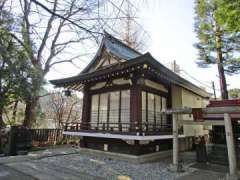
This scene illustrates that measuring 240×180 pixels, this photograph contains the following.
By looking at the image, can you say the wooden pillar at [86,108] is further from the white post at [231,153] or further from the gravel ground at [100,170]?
the white post at [231,153]

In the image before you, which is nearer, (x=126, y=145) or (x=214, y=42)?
(x=126, y=145)

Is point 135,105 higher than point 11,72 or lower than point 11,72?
lower

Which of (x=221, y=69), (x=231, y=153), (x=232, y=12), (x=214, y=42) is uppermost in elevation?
(x=214, y=42)

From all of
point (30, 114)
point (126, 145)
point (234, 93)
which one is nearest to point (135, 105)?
point (126, 145)

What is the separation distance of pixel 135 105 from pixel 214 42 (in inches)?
487

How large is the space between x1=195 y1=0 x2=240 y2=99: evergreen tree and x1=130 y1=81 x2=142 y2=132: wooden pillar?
10358mm

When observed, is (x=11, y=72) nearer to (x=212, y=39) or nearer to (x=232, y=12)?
(x=232, y=12)

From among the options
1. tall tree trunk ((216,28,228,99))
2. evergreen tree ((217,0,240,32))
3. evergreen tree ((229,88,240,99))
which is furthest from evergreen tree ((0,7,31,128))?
evergreen tree ((229,88,240,99))

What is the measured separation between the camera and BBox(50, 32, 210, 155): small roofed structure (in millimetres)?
6984

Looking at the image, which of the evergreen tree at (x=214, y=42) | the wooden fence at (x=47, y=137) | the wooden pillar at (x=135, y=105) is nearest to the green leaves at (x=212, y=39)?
the evergreen tree at (x=214, y=42)

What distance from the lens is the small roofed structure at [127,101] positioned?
698cm

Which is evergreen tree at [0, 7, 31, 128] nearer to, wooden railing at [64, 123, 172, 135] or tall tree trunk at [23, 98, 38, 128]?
tall tree trunk at [23, 98, 38, 128]

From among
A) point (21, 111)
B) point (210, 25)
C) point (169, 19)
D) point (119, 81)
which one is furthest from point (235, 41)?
point (21, 111)

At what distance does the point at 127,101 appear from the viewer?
314 inches
